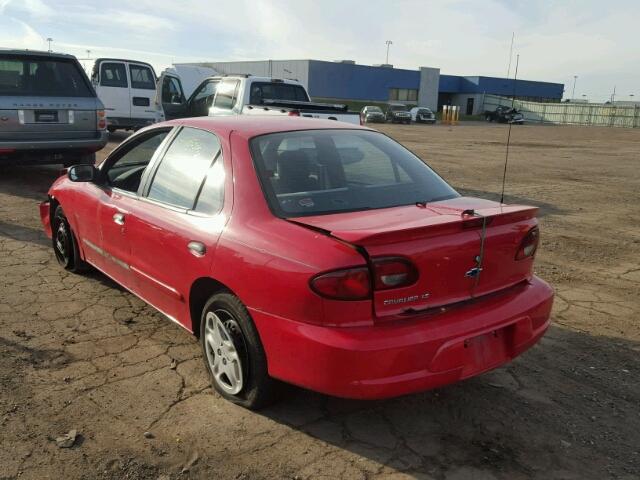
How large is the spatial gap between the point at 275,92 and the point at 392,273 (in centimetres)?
879

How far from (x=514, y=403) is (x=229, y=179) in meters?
2.05

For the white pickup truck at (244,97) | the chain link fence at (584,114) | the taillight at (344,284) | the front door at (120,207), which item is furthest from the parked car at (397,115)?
the taillight at (344,284)

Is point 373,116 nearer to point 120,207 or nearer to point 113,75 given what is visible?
point 113,75

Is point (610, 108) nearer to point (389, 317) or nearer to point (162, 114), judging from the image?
point (162, 114)

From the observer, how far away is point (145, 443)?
289cm

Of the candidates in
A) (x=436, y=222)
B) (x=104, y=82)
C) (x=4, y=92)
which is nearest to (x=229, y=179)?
(x=436, y=222)

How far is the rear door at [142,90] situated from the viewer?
17.3m

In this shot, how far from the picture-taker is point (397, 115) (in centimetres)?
4525

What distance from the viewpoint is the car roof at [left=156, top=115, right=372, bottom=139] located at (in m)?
3.51

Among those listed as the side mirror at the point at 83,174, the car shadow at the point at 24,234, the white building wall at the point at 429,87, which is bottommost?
the car shadow at the point at 24,234

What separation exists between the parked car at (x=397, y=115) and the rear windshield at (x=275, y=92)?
34.9 meters

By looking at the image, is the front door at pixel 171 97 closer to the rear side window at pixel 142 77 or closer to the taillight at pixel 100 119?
the rear side window at pixel 142 77

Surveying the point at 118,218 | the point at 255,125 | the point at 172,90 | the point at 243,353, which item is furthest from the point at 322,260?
the point at 172,90

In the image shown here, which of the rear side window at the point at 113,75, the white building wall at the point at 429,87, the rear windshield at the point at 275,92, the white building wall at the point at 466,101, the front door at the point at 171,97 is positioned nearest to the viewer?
the rear windshield at the point at 275,92
